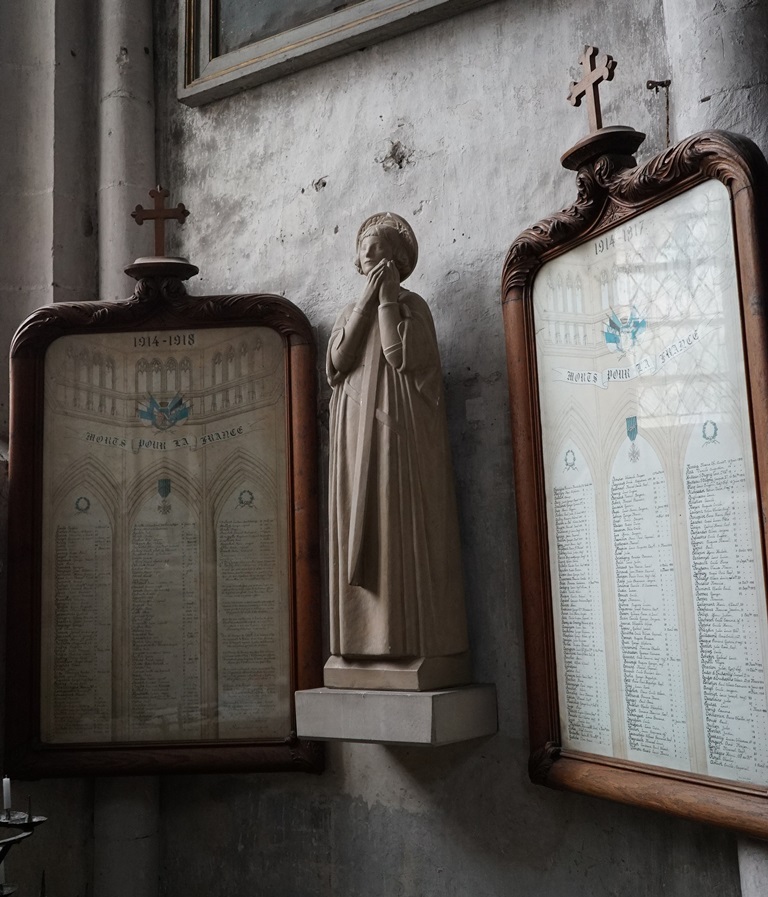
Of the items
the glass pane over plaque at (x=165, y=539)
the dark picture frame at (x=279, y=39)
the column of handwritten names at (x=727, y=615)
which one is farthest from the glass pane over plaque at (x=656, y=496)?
the dark picture frame at (x=279, y=39)

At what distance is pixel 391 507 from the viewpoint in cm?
335

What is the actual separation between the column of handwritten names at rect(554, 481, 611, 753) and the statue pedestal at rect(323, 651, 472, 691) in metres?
0.36

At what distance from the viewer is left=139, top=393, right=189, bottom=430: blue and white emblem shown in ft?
13.3

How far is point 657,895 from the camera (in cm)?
313

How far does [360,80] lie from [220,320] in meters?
1.15

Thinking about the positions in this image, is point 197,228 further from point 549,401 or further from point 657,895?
point 657,895

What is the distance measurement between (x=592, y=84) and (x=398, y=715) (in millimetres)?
2071

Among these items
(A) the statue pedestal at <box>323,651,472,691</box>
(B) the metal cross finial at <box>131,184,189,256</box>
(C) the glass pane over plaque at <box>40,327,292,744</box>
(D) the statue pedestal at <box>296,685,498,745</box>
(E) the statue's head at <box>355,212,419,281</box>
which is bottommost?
(D) the statue pedestal at <box>296,685,498,745</box>

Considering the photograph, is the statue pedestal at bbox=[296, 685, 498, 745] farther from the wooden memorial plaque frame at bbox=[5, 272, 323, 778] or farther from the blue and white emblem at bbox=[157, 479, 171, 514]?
the blue and white emblem at bbox=[157, 479, 171, 514]

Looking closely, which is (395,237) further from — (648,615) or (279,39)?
(648,615)

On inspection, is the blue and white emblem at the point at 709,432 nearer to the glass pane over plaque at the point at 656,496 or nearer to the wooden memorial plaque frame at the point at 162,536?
the glass pane over plaque at the point at 656,496

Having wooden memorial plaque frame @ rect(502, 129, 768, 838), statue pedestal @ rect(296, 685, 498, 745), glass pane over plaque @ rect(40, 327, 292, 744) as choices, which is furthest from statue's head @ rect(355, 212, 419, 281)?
statue pedestal @ rect(296, 685, 498, 745)

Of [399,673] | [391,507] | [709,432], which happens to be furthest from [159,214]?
[709,432]

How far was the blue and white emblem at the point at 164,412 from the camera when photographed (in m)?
4.04
